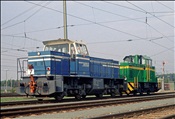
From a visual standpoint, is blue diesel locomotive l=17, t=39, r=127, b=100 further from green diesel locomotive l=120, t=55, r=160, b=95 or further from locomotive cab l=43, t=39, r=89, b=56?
green diesel locomotive l=120, t=55, r=160, b=95

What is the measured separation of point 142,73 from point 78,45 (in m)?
11.1

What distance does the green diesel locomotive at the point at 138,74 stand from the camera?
2717 cm

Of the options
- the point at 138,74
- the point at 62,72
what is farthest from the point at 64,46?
the point at 138,74

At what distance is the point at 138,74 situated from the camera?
93.4 feet

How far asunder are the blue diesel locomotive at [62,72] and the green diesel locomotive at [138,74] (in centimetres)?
474

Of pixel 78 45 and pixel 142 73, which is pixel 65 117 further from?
pixel 142 73

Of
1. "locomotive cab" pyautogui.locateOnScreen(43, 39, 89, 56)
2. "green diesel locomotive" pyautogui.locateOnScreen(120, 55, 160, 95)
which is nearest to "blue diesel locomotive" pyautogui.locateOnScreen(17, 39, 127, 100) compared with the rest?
"locomotive cab" pyautogui.locateOnScreen(43, 39, 89, 56)

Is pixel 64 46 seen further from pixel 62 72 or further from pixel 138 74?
pixel 138 74

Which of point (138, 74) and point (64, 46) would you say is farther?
point (138, 74)

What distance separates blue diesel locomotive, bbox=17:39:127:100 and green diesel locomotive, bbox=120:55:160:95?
4.74 metres

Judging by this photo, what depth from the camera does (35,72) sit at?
18062 millimetres

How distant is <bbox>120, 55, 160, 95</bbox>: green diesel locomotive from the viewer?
27.2 m

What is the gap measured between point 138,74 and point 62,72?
1194cm

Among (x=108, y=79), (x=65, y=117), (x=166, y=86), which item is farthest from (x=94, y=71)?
(x=166, y=86)
